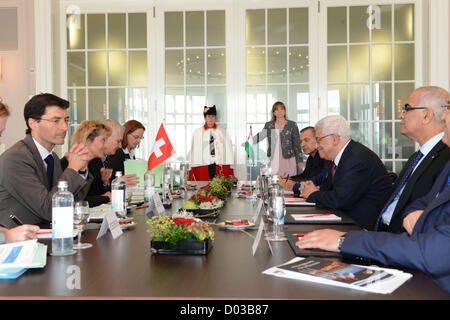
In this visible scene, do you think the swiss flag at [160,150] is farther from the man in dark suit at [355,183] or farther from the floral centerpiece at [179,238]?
the floral centerpiece at [179,238]

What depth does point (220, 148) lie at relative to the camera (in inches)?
269

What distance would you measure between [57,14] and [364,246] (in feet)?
21.7

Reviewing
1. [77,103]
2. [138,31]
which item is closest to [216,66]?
[138,31]

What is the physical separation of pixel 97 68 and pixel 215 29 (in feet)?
5.96

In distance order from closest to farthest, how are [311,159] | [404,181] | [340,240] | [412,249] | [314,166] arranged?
[412,249] < [340,240] < [404,181] < [314,166] < [311,159]

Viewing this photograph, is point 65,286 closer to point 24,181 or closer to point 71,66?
point 24,181

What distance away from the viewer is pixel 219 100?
691 cm

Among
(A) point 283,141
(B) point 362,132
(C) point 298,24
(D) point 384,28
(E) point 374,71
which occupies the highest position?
(C) point 298,24

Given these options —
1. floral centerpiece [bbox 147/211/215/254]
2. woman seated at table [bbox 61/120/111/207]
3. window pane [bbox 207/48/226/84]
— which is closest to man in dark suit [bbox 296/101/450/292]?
floral centerpiece [bbox 147/211/215/254]

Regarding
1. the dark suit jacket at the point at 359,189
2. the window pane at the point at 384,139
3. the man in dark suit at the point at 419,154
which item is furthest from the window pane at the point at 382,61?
the man in dark suit at the point at 419,154

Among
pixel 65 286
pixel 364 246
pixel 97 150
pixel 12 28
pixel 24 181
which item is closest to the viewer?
pixel 65 286

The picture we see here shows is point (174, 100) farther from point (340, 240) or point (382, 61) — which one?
point (340, 240)

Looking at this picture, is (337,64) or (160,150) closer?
(160,150)

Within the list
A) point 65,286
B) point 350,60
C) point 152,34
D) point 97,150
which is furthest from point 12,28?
point 65,286
